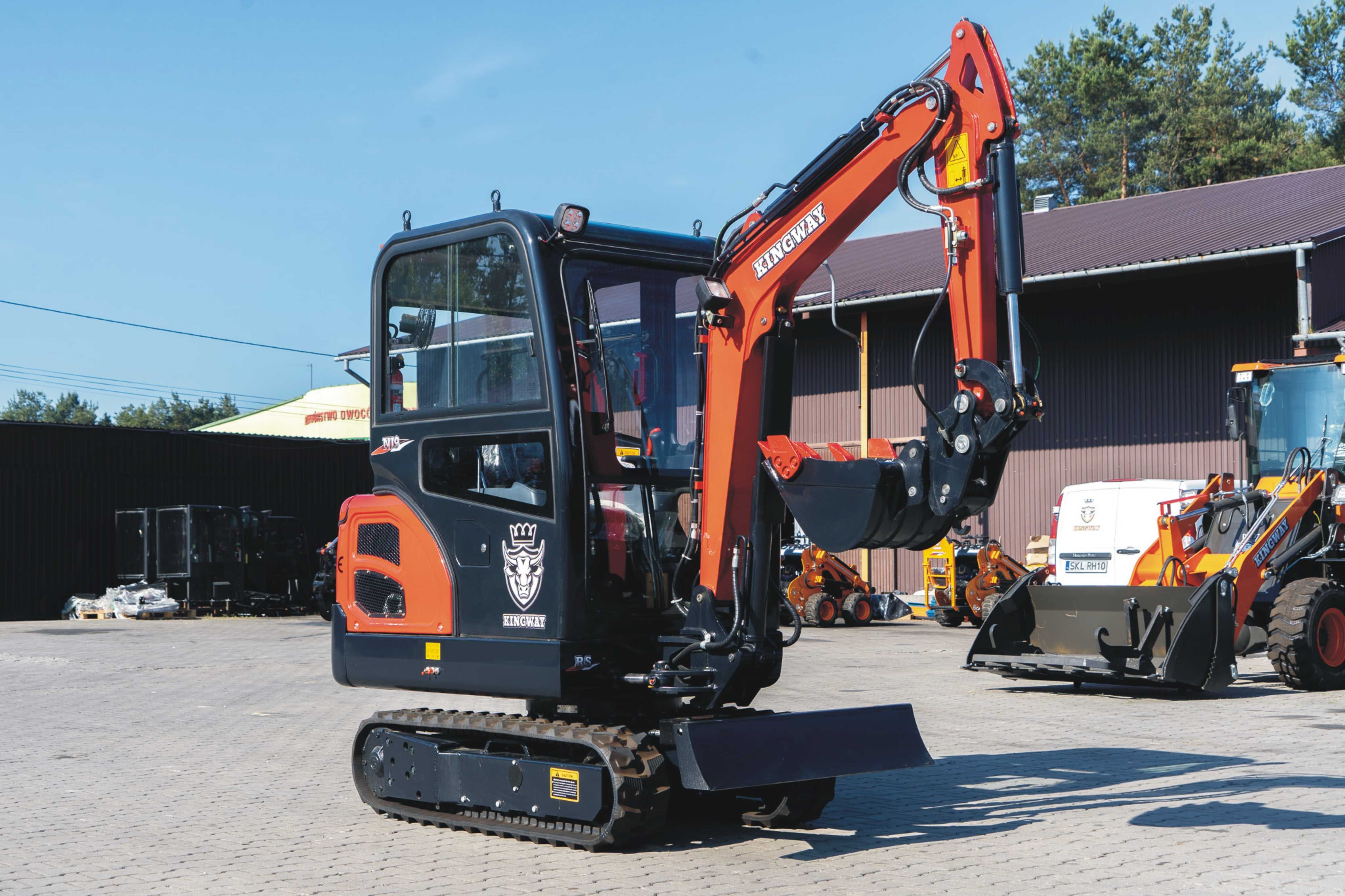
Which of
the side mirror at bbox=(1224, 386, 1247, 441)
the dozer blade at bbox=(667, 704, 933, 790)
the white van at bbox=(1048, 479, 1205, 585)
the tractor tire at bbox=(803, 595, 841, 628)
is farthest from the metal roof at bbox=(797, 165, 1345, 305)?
the dozer blade at bbox=(667, 704, 933, 790)

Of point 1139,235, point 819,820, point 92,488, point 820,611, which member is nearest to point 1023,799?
point 819,820

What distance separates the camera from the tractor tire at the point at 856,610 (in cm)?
2500

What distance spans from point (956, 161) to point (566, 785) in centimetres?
373

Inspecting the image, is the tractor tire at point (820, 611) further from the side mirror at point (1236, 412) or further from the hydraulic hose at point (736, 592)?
the hydraulic hose at point (736, 592)

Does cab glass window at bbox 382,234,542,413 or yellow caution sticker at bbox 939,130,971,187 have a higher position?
Result: yellow caution sticker at bbox 939,130,971,187

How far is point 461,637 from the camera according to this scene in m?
7.73

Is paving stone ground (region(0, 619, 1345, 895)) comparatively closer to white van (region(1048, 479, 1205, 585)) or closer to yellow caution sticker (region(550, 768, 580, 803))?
yellow caution sticker (region(550, 768, 580, 803))

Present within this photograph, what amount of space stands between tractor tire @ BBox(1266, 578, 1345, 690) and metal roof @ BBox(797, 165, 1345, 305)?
10445 mm

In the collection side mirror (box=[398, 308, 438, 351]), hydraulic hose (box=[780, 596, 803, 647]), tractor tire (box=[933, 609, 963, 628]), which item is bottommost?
tractor tire (box=[933, 609, 963, 628])

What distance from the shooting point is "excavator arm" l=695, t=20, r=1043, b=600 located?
256 inches

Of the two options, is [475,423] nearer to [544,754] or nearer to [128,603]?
[544,754]

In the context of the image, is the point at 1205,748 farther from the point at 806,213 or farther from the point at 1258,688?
the point at 806,213

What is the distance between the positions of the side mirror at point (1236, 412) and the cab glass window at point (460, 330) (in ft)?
34.9

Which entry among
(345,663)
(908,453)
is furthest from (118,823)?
(908,453)
